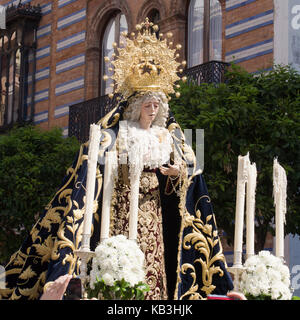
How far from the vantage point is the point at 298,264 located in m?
12.2

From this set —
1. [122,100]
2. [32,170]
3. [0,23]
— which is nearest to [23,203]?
[32,170]

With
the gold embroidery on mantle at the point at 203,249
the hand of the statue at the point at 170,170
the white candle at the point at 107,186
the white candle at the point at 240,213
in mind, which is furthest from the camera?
the gold embroidery on mantle at the point at 203,249

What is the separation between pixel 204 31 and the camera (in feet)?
49.6

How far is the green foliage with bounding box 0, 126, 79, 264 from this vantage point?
43.4 ft

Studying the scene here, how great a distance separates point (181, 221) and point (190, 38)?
9.95 meters

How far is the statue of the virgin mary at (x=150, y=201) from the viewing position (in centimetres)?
574

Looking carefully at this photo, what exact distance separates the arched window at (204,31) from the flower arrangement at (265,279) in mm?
10415

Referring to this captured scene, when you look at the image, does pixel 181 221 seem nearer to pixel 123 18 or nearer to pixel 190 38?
pixel 190 38

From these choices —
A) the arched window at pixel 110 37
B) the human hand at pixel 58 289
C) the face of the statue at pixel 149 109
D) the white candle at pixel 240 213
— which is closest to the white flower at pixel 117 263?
the human hand at pixel 58 289

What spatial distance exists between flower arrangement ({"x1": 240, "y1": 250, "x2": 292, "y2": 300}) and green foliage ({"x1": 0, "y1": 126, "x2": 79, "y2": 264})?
8939 millimetres

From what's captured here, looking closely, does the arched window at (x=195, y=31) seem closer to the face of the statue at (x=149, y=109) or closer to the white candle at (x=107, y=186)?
the face of the statue at (x=149, y=109)

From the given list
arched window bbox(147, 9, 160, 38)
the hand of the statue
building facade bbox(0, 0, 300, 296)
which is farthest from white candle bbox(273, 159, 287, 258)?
arched window bbox(147, 9, 160, 38)

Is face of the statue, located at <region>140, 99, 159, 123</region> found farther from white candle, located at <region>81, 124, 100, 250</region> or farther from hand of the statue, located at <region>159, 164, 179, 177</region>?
white candle, located at <region>81, 124, 100, 250</region>
